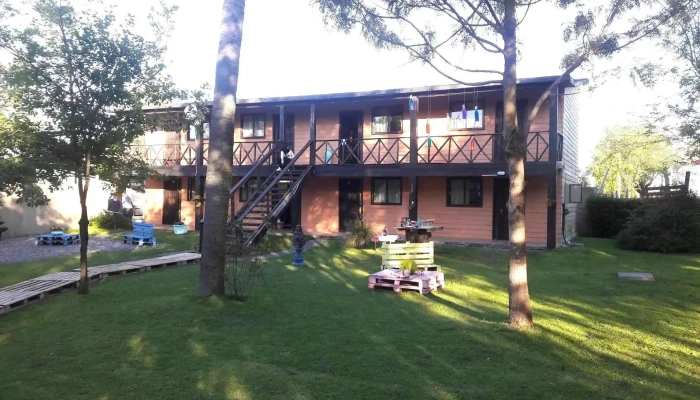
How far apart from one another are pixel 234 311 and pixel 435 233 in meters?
11.5

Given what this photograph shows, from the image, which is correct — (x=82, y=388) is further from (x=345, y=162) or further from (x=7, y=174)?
(x=345, y=162)

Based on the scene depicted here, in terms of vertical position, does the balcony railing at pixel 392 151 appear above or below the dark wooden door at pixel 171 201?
above

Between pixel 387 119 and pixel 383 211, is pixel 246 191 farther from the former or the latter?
pixel 387 119

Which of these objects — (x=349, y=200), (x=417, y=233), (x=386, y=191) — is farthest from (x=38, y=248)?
(x=417, y=233)

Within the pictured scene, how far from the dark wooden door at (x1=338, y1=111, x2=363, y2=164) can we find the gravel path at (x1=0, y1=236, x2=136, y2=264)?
311 inches

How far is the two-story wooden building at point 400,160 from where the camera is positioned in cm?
1548

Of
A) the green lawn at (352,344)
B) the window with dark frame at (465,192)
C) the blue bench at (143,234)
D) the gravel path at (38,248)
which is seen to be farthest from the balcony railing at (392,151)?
the green lawn at (352,344)

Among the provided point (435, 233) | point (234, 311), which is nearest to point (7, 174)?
point (234, 311)

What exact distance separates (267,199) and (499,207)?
7.67 meters

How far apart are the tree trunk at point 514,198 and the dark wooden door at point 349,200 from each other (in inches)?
479

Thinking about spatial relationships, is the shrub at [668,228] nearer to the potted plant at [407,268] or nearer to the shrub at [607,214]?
the shrub at [607,214]

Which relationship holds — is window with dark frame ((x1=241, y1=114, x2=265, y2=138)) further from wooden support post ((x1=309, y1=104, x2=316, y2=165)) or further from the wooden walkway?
the wooden walkway

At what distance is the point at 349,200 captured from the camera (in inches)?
743

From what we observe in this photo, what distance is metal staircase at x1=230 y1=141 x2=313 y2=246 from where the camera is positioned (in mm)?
14086
